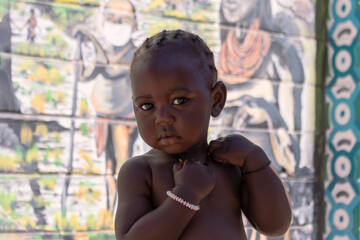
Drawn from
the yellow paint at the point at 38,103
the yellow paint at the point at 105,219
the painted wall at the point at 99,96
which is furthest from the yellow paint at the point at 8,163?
the yellow paint at the point at 105,219

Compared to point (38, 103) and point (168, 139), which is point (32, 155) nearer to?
point (38, 103)

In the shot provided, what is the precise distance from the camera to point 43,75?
10.4 feet

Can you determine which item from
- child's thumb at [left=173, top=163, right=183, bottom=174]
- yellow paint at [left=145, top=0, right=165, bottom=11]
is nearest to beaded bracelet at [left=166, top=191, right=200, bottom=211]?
child's thumb at [left=173, top=163, right=183, bottom=174]

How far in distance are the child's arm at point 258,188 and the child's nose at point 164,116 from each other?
24cm

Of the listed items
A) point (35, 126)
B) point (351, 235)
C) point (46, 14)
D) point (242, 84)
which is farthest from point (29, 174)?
point (351, 235)

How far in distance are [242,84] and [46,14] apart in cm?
139

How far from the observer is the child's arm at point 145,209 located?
1.46m

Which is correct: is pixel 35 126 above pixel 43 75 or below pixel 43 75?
below

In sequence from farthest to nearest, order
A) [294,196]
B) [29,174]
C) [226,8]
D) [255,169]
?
[294,196]
[226,8]
[29,174]
[255,169]

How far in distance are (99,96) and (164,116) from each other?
1.87 meters

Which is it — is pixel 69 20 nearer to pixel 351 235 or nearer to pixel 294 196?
pixel 294 196

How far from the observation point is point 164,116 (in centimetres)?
152

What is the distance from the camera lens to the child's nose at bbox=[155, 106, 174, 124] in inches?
59.8

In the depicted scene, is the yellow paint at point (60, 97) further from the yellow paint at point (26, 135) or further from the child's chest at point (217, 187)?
the child's chest at point (217, 187)
